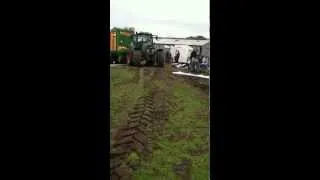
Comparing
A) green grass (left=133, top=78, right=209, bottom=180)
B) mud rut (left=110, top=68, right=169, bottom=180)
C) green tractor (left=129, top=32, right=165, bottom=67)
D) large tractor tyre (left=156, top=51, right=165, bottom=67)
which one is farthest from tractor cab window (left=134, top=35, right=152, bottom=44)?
green grass (left=133, top=78, right=209, bottom=180)

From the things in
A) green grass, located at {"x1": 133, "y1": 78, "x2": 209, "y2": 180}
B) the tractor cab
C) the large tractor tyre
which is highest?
the tractor cab

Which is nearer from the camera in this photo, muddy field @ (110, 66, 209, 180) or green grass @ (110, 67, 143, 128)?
green grass @ (110, 67, 143, 128)

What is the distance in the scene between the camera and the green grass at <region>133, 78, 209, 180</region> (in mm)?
1975

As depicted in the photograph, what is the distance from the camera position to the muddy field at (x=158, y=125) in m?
1.91

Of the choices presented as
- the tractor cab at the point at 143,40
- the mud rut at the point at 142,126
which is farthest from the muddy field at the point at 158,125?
the tractor cab at the point at 143,40

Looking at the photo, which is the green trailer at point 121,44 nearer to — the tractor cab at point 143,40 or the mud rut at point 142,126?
the tractor cab at point 143,40

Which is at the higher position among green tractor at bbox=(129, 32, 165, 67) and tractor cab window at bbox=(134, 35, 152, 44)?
tractor cab window at bbox=(134, 35, 152, 44)

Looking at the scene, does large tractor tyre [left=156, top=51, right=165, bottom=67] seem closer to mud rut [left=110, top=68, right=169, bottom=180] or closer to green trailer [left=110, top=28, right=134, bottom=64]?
mud rut [left=110, top=68, right=169, bottom=180]

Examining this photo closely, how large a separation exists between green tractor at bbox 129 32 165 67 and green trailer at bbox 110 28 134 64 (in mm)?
50

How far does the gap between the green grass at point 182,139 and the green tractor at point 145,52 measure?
218mm
